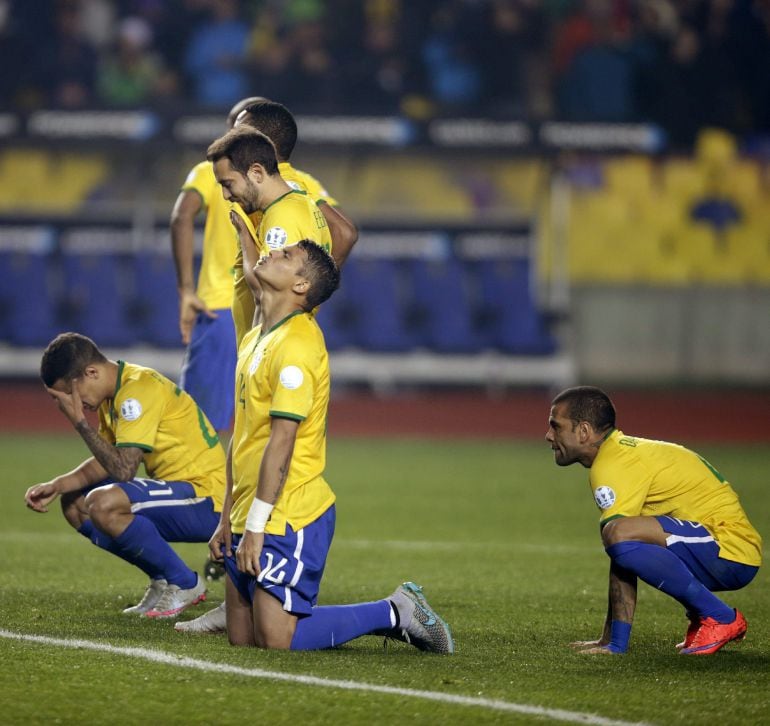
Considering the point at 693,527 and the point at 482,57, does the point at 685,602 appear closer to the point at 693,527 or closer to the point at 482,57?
the point at 693,527

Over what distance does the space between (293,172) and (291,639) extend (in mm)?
2280

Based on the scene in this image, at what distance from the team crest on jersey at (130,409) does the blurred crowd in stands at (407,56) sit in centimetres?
1112

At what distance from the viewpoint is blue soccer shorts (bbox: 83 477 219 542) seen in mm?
5848

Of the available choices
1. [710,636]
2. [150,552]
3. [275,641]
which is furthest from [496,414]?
[275,641]

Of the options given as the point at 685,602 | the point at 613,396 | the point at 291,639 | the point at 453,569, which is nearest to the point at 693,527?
the point at 685,602

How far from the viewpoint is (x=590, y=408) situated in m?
5.34

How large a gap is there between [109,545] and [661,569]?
2227 mm

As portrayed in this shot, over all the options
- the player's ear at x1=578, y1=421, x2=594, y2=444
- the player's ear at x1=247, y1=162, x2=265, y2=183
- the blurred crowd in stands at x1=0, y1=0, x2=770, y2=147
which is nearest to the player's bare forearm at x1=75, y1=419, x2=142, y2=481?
the player's ear at x1=247, y1=162, x2=265, y2=183

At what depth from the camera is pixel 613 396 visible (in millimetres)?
17156

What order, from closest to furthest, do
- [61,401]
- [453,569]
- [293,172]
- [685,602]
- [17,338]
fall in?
[685,602]
[61,401]
[293,172]
[453,569]
[17,338]

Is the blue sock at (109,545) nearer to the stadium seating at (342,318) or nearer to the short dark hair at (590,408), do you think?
the short dark hair at (590,408)

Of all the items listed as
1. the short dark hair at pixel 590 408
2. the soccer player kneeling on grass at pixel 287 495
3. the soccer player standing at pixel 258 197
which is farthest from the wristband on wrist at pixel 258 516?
the short dark hair at pixel 590 408

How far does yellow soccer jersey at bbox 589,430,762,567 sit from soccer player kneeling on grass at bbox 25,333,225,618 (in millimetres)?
1713

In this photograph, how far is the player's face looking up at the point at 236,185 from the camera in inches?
215
